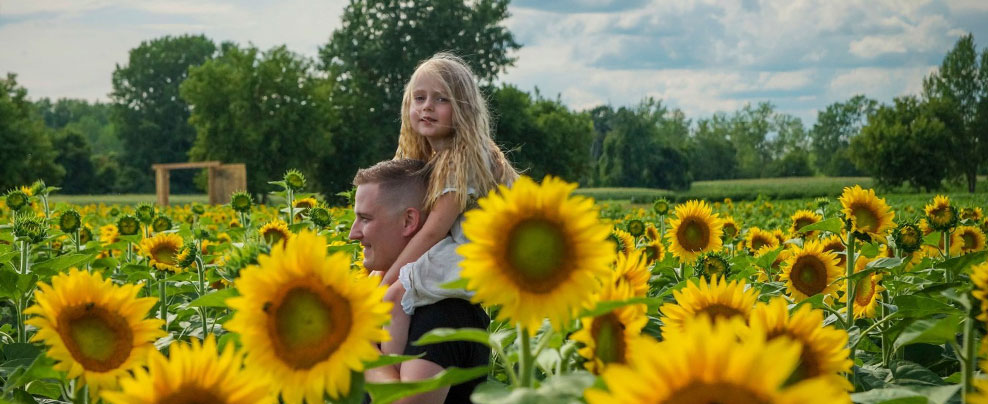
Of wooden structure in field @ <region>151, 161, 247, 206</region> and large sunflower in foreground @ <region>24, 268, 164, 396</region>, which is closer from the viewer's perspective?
large sunflower in foreground @ <region>24, 268, 164, 396</region>

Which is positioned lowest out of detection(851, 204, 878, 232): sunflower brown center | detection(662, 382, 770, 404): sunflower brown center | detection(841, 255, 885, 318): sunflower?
detection(841, 255, 885, 318): sunflower

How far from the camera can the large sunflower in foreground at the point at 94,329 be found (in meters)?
1.40

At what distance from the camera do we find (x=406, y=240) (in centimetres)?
249

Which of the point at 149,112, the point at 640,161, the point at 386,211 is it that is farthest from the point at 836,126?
the point at 386,211

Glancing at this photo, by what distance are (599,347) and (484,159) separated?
1.79m

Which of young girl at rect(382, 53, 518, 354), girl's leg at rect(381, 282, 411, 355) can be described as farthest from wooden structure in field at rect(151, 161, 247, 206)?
girl's leg at rect(381, 282, 411, 355)

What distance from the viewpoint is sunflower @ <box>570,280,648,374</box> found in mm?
1246

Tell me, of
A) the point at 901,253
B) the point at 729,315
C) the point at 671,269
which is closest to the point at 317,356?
the point at 729,315

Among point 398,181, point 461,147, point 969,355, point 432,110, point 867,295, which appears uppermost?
point 432,110

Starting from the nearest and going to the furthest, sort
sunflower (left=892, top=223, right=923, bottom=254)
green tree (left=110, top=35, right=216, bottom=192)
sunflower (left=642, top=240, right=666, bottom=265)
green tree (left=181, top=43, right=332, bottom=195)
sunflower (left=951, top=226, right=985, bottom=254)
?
sunflower (left=892, top=223, right=923, bottom=254) < sunflower (left=951, top=226, right=985, bottom=254) < sunflower (left=642, top=240, right=666, bottom=265) < green tree (left=181, top=43, right=332, bottom=195) < green tree (left=110, top=35, right=216, bottom=192)

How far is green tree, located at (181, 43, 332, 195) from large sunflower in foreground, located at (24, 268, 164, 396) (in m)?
28.5

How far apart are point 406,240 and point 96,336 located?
1.15 m

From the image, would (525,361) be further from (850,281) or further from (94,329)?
(850,281)

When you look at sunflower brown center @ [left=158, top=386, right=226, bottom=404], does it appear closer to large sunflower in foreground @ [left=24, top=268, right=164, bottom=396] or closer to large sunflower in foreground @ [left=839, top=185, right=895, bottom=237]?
large sunflower in foreground @ [left=24, top=268, right=164, bottom=396]
